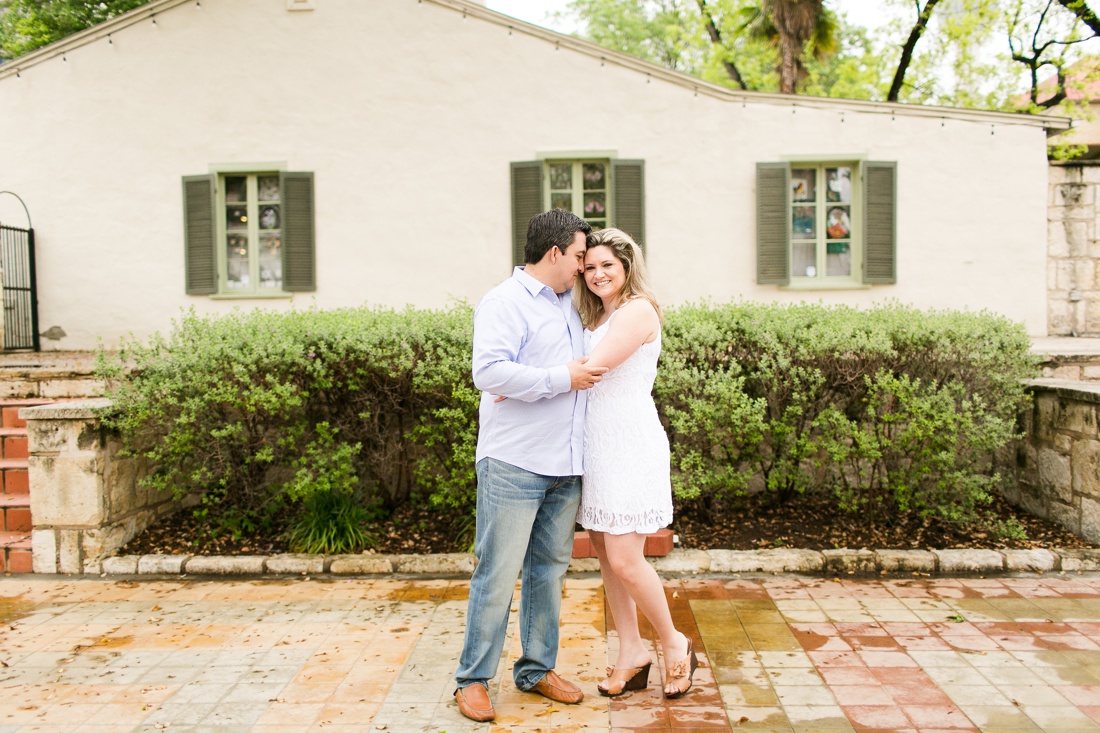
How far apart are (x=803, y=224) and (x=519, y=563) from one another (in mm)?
9044

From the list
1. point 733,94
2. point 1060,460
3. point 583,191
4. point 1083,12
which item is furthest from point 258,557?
point 1083,12

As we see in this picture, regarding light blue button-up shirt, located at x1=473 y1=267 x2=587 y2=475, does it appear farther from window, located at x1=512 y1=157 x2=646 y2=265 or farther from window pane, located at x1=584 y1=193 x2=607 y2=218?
window pane, located at x1=584 y1=193 x2=607 y2=218

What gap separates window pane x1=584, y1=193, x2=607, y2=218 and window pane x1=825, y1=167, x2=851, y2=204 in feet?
9.83

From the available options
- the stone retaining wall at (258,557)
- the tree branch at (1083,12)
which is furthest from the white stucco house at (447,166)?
the stone retaining wall at (258,557)

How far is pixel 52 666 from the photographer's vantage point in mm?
3967

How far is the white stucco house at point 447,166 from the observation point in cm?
1082

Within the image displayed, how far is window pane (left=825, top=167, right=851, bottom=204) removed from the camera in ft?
36.6

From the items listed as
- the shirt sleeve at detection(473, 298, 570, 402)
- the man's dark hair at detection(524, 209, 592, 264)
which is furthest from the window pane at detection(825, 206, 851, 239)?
the shirt sleeve at detection(473, 298, 570, 402)

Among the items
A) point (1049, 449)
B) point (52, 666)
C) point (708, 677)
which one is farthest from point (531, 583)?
point (1049, 449)

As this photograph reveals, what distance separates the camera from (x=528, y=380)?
318cm

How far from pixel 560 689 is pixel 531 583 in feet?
1.52

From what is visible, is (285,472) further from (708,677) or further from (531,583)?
(708,677)

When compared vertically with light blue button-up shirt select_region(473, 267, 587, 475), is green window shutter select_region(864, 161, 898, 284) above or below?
above

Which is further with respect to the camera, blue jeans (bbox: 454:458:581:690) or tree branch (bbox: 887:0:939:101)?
tree branch (bbox: 887:0:939:101)
